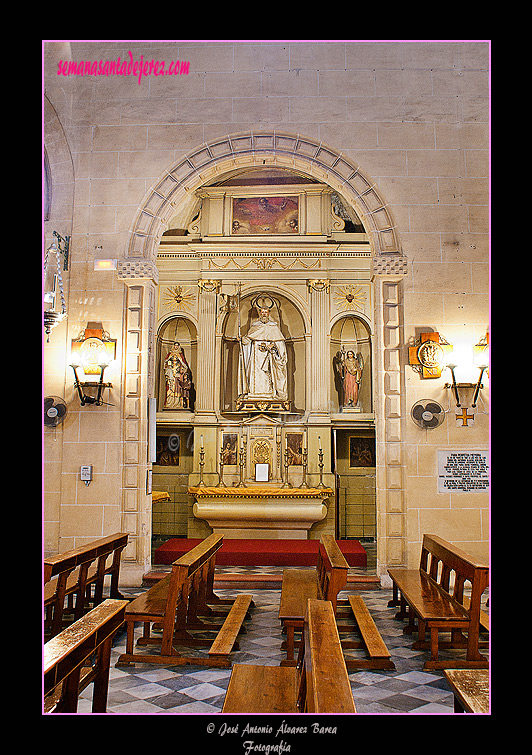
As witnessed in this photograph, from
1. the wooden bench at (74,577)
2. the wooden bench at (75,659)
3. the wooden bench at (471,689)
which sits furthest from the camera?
the wooden bench at (74,577)

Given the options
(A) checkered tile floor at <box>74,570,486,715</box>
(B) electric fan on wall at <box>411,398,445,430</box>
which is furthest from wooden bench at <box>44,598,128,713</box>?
(B) electric fan on wall at <box>411,398,445,430</box>

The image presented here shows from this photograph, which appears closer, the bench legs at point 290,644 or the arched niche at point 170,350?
the bench legs at point 290,644

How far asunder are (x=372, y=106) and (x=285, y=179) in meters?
4.14

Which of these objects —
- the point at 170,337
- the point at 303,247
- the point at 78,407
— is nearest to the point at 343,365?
the point at 303,247

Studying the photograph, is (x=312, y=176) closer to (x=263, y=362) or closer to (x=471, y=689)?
(x=263, y=362)

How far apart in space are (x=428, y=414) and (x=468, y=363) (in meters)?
0.81

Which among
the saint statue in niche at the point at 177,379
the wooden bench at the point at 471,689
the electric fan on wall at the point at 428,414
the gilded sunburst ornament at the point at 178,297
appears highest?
the gilded sunburst ornament at the point at 178,297

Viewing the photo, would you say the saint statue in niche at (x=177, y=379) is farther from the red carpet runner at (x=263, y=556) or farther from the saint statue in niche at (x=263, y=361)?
the red carpet runner at (x=263, y=556)

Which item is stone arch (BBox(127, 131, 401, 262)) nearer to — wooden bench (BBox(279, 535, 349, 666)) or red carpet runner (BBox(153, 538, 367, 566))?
wooden bench (BBox(279, 535, 349, 666))

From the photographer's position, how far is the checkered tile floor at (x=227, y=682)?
12.6ft

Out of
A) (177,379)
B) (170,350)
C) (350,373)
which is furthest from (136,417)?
(350,373)

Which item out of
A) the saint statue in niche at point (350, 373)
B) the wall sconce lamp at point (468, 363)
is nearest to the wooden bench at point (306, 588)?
the wall sconce lamp at point (468, 363)

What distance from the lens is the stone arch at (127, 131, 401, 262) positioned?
26.2 feet

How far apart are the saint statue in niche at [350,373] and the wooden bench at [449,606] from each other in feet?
20.7
